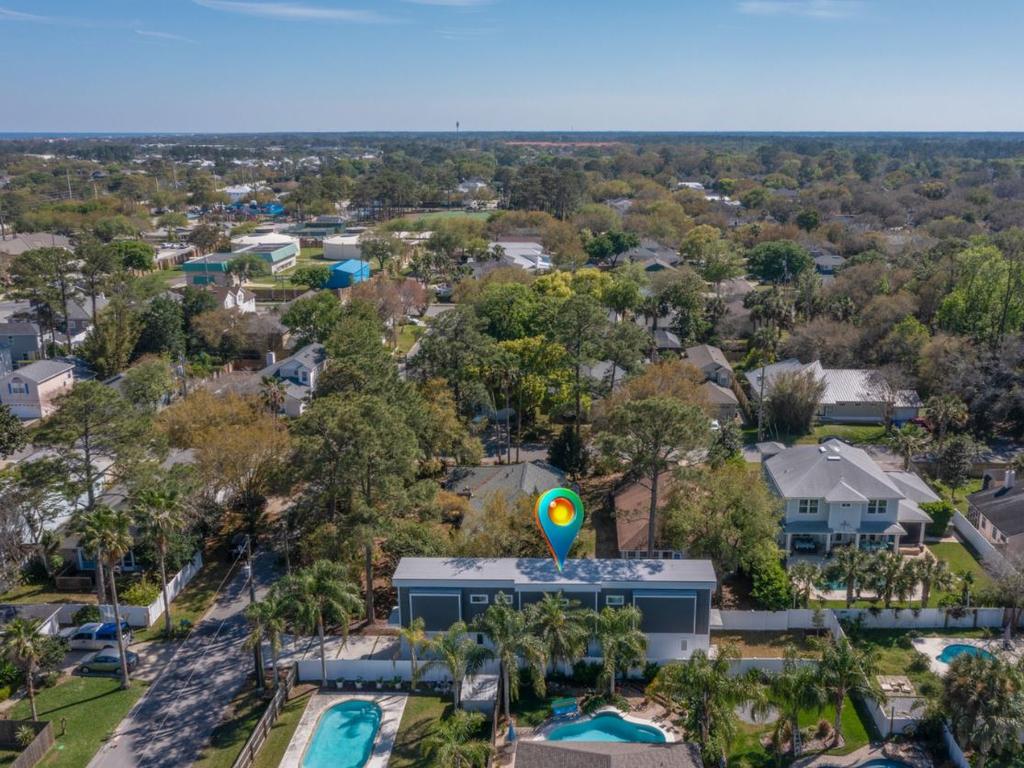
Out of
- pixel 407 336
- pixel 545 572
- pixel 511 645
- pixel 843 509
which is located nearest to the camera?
pixel 511 645

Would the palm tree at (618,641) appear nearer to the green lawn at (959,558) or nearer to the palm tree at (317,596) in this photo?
the palm tree at (317,596)

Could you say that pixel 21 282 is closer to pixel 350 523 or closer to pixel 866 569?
pixel 350 523

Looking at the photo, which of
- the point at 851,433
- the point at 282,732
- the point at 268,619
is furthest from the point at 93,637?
the point at 851,433

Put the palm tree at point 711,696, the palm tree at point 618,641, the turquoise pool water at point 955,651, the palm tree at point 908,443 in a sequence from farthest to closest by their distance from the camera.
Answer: the palm tree at point 908,443, the turquoise pool water at point 955,651, the palm tree at point 618,641, the palm tree at point 711,696

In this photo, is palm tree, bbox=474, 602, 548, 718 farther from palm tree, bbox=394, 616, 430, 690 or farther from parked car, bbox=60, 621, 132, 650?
parked car, bbox=60, 621, 132, 650

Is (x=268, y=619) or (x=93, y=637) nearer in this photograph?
(x=268, y=619)

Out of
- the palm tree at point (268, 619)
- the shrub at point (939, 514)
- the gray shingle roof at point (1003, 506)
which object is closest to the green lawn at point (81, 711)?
the palm tree at point (268, 619)

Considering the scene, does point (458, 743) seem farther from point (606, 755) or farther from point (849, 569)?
point (849, 569)
